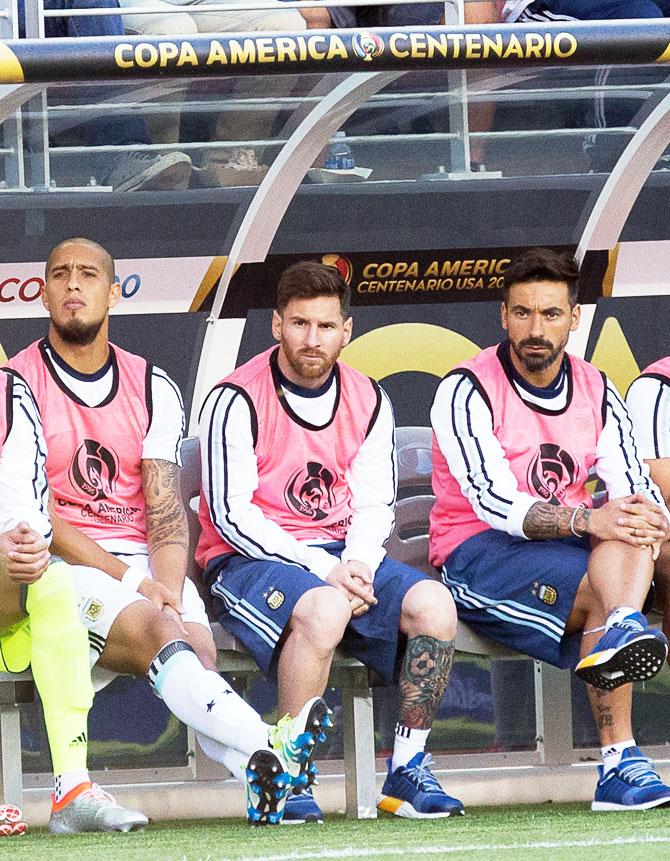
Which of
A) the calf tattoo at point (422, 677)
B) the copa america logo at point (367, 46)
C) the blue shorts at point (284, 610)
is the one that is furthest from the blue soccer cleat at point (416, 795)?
the copa america logo at point (367, 46)

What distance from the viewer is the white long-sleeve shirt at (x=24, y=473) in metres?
4.46

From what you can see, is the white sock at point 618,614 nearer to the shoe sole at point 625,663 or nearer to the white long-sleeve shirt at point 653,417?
the shoe sole at point 625,663

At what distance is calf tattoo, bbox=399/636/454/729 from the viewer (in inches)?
183

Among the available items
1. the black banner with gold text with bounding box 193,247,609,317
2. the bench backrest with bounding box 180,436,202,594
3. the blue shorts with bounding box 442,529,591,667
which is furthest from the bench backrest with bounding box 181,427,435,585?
the black banner with gold text with bounding box 193,247,609,317

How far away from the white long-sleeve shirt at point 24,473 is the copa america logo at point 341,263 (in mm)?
1390

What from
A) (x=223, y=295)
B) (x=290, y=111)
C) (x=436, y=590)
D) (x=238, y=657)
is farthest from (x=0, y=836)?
(x=290, y=111)

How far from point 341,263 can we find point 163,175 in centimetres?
64

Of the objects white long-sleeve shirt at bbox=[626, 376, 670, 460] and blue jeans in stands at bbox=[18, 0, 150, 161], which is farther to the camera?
blue jeans in stands at bbox=[18, 0, 150, 161]

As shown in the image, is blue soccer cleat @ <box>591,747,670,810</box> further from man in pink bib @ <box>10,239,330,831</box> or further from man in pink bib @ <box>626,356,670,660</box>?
man in pink bib @ <box>626,356,670,660</box>

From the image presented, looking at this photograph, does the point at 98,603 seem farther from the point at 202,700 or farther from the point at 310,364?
the point at 310,364

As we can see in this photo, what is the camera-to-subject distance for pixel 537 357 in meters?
5.11

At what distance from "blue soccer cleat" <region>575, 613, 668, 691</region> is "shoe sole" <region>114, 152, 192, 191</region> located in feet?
7.03

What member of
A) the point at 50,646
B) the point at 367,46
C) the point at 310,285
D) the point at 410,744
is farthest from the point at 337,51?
the point at 410,744

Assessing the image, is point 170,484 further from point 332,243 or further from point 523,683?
point 523,683
